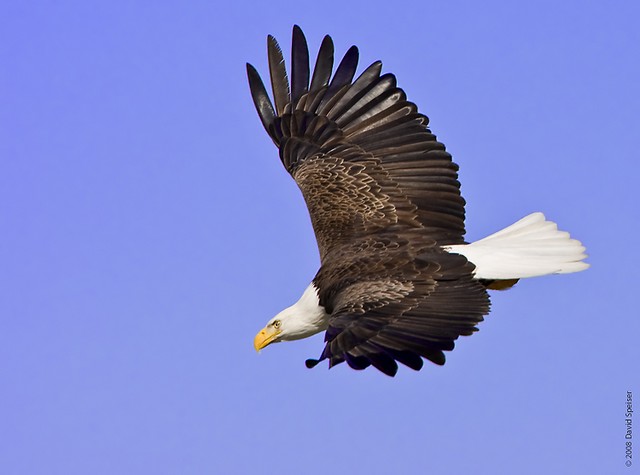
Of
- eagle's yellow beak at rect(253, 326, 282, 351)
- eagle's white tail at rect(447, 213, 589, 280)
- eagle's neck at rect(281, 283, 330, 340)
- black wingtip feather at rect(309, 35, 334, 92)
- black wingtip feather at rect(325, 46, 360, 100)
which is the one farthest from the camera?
black wingtip feather at rect(309, 35, 334, 92)

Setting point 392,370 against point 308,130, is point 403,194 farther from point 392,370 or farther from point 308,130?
point 392,370

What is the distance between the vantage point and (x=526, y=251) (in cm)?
1016

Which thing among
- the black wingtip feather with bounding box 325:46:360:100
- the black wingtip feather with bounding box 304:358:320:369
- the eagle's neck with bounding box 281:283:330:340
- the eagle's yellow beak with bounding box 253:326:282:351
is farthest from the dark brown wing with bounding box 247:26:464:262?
the black wingtip feather with bounding box 304:358:320:369

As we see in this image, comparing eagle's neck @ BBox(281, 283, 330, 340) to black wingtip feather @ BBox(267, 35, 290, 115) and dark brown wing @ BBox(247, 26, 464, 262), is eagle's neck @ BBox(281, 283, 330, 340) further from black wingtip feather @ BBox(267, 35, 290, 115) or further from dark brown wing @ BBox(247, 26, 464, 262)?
black wingtip feather @ BBox(267, 35, 290, 115)

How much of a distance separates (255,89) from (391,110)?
1496 mm

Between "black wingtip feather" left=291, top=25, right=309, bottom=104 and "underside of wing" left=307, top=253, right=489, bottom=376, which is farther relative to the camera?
"black wingtip feather" left=291, top=25, right=309, bottom=104

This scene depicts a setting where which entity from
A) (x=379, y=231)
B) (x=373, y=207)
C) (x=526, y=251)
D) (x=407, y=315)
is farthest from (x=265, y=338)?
(x=526, y=251)

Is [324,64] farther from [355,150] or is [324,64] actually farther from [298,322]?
[298,322]

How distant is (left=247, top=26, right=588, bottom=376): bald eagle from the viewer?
8.77 metres

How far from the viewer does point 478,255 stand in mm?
9977

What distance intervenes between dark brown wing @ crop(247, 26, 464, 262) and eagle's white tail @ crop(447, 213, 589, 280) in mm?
352

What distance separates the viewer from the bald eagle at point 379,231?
28.8 ft

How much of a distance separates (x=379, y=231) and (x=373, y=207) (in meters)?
0.33

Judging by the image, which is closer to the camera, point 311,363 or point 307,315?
point 311,363
